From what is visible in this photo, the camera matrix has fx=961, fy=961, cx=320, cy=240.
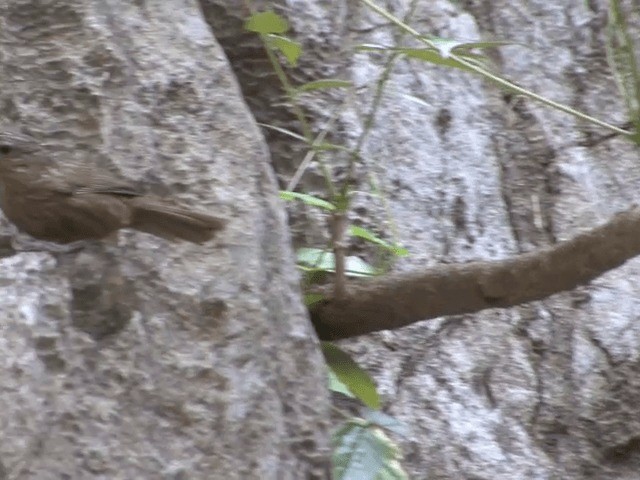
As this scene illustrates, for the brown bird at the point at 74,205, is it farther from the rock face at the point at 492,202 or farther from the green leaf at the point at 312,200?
the rock face at the point at 492,202

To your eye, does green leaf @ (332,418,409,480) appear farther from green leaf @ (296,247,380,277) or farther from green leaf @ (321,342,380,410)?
green leaf @ (296,247,380,277)

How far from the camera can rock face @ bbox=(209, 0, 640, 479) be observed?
1.67 meters

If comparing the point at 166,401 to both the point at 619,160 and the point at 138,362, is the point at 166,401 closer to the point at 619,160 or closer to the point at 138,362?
the point at 138,362

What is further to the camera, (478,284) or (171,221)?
(478,284)

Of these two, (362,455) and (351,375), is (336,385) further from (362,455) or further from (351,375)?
(362,455)

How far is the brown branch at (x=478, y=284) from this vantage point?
4.23ft

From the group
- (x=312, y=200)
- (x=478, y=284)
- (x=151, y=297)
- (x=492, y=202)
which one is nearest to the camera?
(x=151, y=297)

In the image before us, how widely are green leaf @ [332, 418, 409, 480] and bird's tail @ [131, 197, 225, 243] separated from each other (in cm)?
33

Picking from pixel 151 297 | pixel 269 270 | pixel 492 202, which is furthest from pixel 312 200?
pixel 492 202

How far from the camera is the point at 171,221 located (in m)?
1.18

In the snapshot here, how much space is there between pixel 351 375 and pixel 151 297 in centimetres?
35

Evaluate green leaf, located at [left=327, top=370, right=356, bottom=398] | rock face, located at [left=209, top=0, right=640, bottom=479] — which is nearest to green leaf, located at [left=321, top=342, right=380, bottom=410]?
green leaf, located at [left=327, top=370, right=356, bottom=398]

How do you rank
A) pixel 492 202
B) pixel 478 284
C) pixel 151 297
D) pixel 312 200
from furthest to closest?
pixel 492 202 < pixel 312 200 < pixel 478 284 < pixel 151 297

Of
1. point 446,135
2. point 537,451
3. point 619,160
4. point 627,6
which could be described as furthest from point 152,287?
point 627,6
